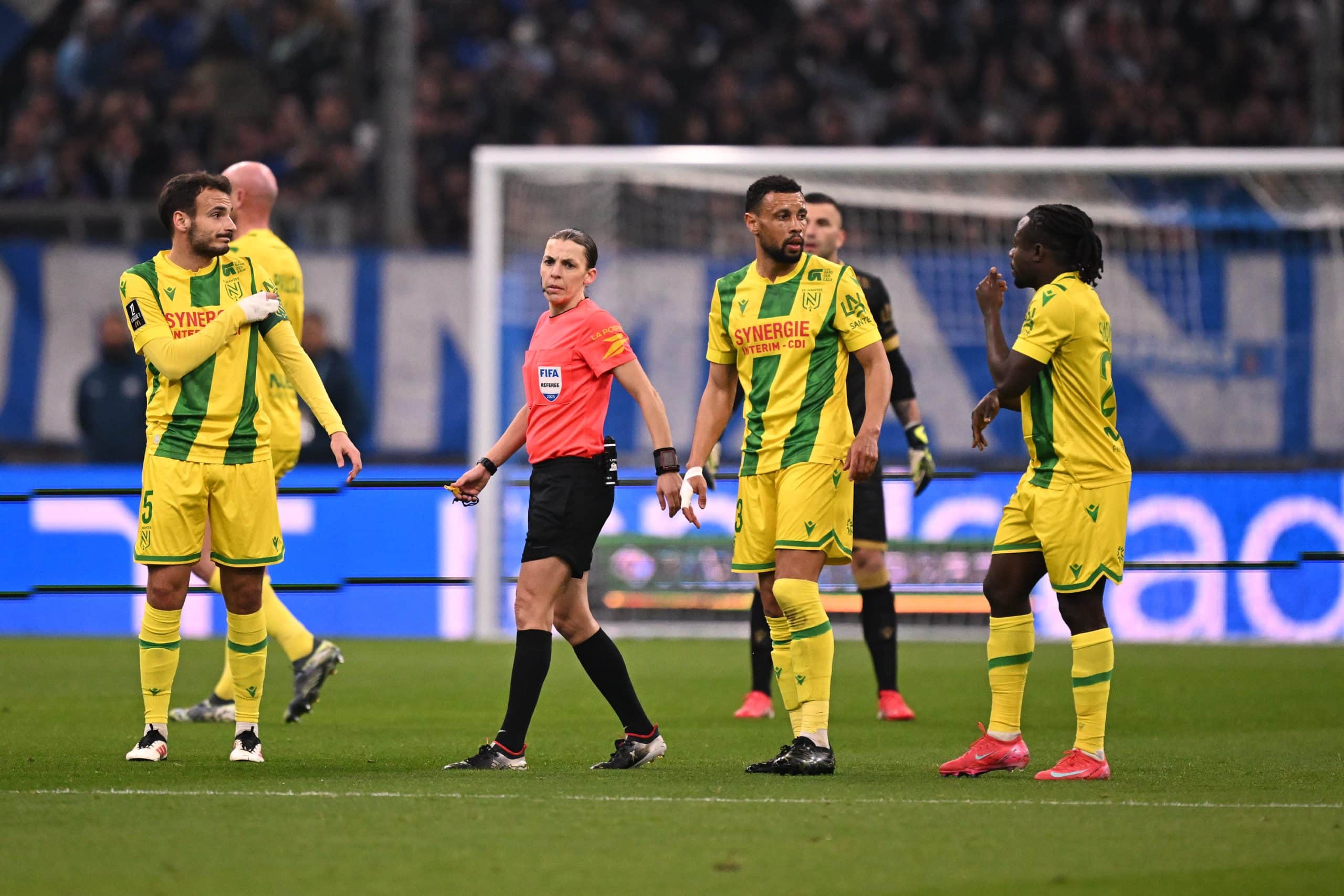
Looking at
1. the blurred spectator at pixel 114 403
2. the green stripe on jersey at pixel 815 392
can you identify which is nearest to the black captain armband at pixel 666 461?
the green stripe on jersey at pixel 815 392

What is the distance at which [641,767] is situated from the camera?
672 cm

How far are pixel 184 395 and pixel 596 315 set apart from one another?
1490 millimetres

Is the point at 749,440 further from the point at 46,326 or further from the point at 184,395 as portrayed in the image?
the point at 46,326

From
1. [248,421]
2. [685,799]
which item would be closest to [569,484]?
[248,421]

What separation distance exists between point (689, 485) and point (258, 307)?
1.67m

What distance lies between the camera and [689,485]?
6.57 m

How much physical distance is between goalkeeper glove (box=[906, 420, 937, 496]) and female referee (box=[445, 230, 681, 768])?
236 cm

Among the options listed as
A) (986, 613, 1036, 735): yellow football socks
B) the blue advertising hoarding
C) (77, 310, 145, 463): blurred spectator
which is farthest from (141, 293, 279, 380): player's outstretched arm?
(77, 310, 145, 463): blurred spectator

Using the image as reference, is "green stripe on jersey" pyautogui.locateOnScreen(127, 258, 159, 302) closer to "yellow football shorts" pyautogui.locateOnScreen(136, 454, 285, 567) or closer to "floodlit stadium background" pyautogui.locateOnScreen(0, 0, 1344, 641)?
"yellow football shorts" pyautogui.locateOnScreen(136, 454, 285, 567)

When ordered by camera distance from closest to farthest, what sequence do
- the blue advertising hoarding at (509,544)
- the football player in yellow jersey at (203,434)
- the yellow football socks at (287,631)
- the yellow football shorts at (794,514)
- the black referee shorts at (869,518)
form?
1. the yellow football shorts at (794,514)
2. the football player in yellow jersey at (203,434)
3. the yellow football socks at (287,631)
4. the black referee shorts at (869,518)
5. the blue advertising hoarding at (509,544)

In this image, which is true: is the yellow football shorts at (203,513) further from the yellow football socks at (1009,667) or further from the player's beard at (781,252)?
the yellow football socks at (1009,667)

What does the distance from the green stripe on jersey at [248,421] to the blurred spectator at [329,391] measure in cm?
646

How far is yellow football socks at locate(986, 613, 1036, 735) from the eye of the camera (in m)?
6.39

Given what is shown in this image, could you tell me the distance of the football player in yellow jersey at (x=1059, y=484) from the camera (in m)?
6.24
